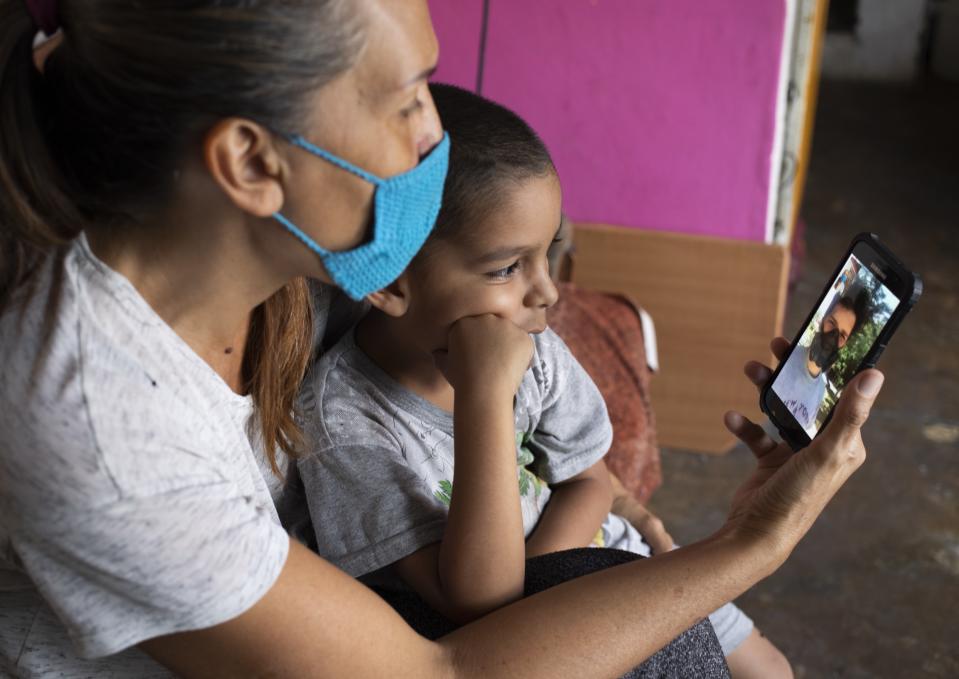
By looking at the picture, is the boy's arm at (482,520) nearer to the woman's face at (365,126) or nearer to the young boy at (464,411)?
the young boy at (464,411)

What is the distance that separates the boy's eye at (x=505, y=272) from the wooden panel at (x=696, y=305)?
1.69 meters

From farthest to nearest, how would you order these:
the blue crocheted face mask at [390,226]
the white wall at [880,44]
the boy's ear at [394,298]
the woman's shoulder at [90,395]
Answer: the white wall at [880,44], the boy's ear at [394,298], the blue crocheted face mask at [390,226], the woman's shoulder at [90,395]

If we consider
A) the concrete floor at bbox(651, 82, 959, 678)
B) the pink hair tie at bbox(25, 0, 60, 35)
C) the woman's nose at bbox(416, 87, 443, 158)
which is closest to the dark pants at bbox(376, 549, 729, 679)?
the woman's nose at bbox(416, 87, 443, 158)

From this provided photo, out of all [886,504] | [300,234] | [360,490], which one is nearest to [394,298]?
[360,490]

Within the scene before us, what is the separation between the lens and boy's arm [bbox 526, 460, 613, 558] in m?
1.49

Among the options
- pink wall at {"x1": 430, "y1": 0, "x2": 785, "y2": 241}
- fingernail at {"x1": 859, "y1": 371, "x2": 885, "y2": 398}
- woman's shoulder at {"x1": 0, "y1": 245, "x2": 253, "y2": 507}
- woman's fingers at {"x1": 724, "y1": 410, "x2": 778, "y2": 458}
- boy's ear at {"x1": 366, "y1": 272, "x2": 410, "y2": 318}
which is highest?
woman's shoulder at {"x1": 0, "y1": 245, "x2": 253, "y2": 507}

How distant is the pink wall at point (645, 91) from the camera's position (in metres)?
2.84

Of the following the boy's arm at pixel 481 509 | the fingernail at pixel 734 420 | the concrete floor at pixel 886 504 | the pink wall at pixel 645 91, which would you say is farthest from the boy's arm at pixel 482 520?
the pink wall at pixel 645 91

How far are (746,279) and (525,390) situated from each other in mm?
1656

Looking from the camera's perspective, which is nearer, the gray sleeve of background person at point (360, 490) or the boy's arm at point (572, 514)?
the gray sleeve of background person at point (360, 490)

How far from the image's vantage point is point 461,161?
1398 millimetres

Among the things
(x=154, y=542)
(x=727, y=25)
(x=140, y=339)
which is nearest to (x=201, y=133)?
(x=140, y=339)

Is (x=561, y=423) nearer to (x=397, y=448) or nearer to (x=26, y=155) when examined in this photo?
(x=397, y=448)

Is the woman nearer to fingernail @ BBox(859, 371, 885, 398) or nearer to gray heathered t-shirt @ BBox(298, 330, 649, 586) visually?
gray heathered t-shirt @ BBox(298, 330, 649, 586)
